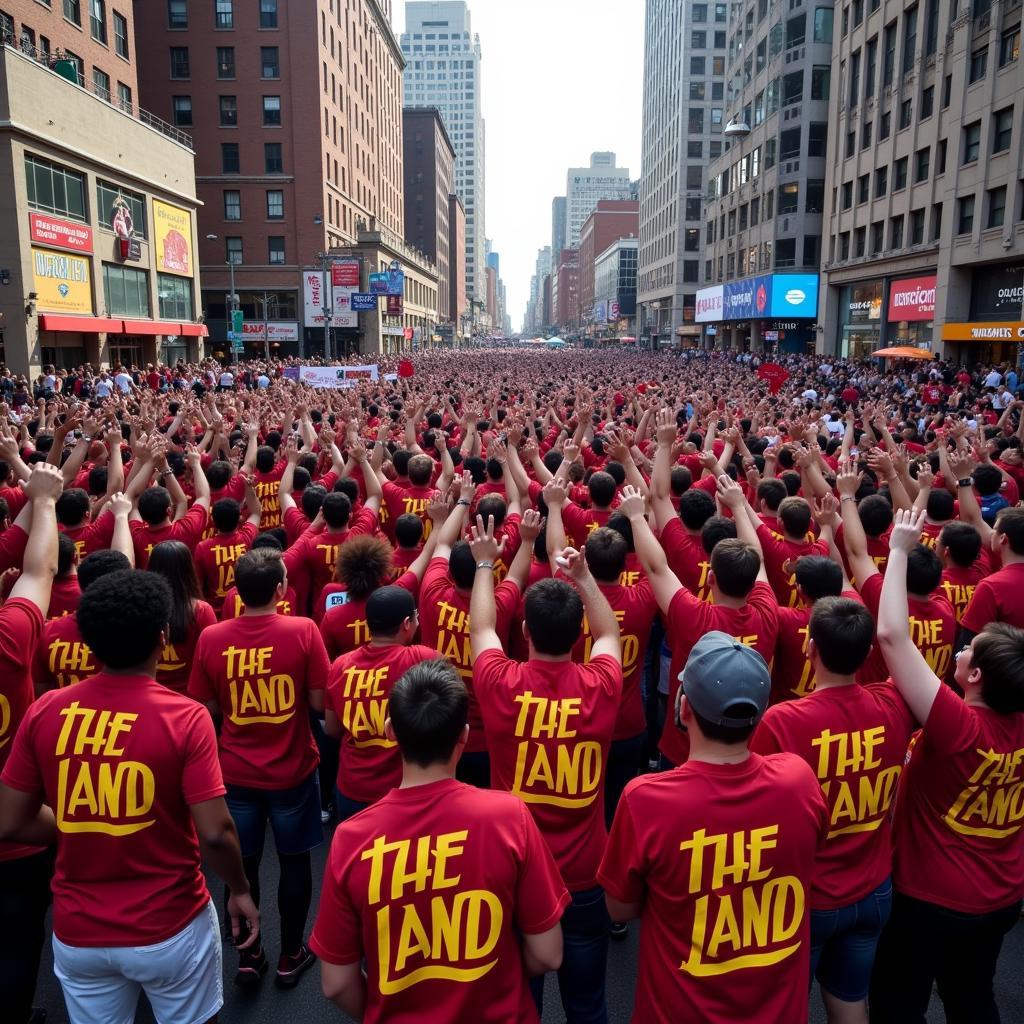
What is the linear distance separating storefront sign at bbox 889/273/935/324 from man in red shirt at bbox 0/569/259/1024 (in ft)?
125

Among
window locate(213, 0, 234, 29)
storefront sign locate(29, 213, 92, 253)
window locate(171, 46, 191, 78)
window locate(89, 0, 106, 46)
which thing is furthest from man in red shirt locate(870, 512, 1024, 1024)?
window locate(171, 46, 191, 78)

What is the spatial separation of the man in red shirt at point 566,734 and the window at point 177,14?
208 ft

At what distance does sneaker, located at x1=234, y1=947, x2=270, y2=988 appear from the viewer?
4152 millimetres

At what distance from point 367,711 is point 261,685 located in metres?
0.59

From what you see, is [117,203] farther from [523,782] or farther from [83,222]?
[523,782]

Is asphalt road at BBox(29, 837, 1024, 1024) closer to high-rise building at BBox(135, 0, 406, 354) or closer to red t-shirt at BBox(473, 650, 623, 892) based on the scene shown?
red t-shirt at BBox(473, 650, 623, 892)

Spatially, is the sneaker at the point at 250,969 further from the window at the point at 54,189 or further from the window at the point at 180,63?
the window at the point at 180,63

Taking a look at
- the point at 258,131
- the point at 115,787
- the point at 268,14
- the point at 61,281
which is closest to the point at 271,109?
the point at 258,131

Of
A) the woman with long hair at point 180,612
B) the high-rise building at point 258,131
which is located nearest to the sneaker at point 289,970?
the woman with long hair at point 180,612

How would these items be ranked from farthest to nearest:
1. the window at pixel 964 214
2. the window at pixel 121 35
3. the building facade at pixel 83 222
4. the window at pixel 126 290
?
the window at pixel 121 35, the window at pixel 126 290, the window at pixel 964 214, the building facade at pixel 83 222

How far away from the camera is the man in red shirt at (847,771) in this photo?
3.05m

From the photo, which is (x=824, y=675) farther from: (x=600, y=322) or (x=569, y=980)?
(x=600, y=322)

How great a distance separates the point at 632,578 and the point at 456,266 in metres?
163

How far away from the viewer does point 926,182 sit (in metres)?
35.7
